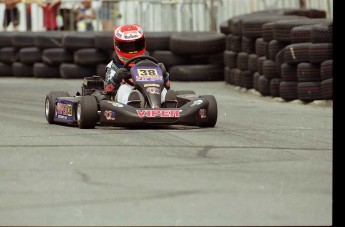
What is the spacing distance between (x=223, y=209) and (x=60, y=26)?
17.6 m

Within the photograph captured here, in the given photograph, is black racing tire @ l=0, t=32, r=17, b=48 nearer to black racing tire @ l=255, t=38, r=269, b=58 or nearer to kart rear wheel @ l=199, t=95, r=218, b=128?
black racing tire @ l=255, t=38, r=269, b=58

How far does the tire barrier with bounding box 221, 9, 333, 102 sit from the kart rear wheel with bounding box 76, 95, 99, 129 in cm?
423

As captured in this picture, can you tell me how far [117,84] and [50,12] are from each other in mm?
12018

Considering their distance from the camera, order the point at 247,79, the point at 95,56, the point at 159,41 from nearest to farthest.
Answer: the point at 247,79
the point at 159,41
the point at 95,56

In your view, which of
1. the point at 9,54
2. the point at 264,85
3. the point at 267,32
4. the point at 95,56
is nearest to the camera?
the point at 267,32

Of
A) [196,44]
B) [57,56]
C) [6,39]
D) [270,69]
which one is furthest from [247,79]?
[6,39]

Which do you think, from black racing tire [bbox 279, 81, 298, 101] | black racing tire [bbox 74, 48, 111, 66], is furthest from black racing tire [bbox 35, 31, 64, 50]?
black racing tire [bbox 279, 81, 298, 101]

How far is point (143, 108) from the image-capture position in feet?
36.1

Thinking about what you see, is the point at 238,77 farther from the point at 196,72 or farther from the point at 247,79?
the point at 196,72

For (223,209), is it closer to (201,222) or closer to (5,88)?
(201,222)

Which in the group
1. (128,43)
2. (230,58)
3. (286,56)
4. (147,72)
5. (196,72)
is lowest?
(196,72)

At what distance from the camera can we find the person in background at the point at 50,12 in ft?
76.5

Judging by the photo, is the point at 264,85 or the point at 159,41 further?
the point at 159,41

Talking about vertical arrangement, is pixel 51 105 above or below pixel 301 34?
below
